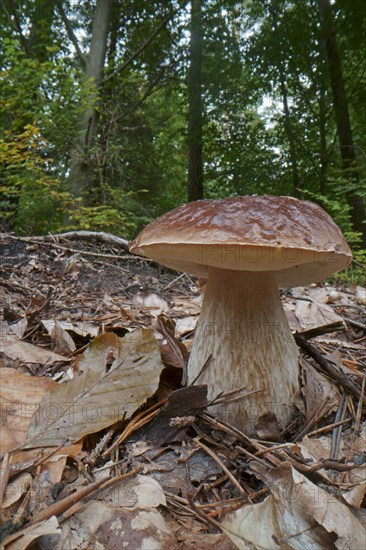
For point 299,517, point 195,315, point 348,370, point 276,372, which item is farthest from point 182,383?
point 195,315

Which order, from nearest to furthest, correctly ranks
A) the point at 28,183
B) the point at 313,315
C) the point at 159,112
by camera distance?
the point at 313,315
the point at 28,183
the point at 159,112

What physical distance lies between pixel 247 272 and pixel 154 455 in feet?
2.37

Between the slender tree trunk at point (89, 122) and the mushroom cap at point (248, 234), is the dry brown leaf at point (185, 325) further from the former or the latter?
the slender tree trunk at point (89, 122)

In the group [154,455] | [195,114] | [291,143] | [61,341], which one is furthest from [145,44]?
[154,455]

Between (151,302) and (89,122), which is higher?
(89,122)

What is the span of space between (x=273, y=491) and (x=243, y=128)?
9718 millimetres

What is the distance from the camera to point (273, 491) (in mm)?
928

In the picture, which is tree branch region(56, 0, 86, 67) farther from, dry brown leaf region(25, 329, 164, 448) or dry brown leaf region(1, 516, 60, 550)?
dry brown leaf region(1, 516, 60, 550)

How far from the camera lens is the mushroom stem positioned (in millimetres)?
1322

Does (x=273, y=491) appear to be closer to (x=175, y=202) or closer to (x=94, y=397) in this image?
(x=94, y=397)

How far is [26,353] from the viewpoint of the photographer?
152 centimetres

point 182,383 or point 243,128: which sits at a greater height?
point 243,128

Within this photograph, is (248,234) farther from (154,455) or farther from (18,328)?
(18,328)

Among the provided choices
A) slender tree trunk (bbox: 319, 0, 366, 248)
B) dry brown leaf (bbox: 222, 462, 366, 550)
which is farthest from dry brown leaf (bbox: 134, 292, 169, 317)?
slender tree trunk (bbox: 319, 0, 366, 248)
